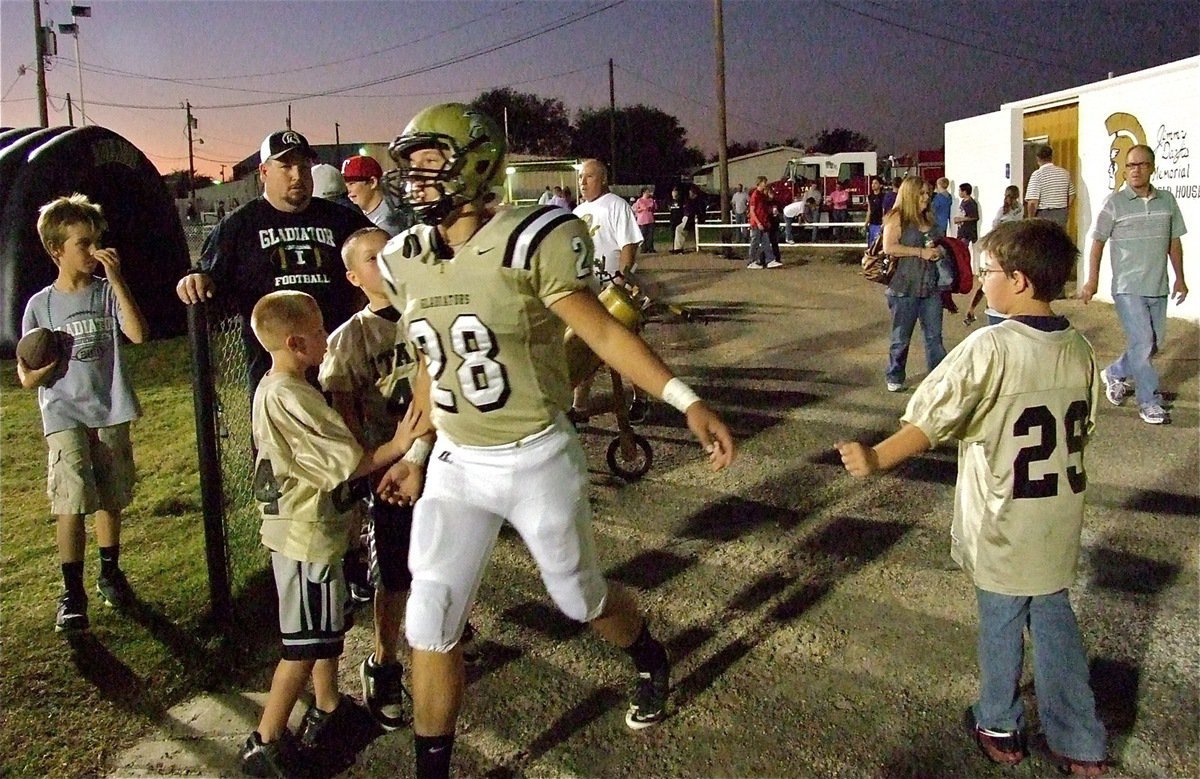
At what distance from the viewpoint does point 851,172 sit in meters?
37.3

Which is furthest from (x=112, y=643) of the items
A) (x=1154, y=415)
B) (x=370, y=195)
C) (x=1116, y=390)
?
(x=1116, y=390)

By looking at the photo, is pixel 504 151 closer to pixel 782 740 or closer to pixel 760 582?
pixel 782 740

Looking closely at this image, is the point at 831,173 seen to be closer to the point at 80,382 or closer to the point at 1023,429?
the point at 80,382

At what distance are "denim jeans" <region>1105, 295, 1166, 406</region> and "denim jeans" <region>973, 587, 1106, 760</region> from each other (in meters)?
4.73

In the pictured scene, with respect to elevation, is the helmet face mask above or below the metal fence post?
above

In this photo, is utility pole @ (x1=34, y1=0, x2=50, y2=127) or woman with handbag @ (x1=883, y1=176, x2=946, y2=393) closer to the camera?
woman with handbag @ (x1=883, y1=176, x2=946, y2=393)

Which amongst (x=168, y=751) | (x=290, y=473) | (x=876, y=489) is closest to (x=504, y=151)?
(x=290, y=473)

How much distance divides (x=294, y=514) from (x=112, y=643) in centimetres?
167

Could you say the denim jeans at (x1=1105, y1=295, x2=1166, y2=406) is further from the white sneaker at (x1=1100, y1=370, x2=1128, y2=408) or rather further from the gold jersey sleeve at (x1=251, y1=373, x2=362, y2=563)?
the gold jersey sleeve at (x1=251, y1=373, x2=362, y2=563)

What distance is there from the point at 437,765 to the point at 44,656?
7.45ft

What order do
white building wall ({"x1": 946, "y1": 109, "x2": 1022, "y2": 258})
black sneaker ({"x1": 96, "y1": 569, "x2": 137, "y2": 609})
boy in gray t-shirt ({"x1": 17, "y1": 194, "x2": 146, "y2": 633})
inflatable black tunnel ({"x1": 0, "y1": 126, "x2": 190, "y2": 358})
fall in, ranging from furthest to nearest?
white building wall ({"x1": 946, "y1": 109, "x2": 1022, "y2": 258}), inflatable black tunnel ({"x1": 0, "y1": 126, "x2": 190, "y2": 358}), black sneaker ({"x1": 96, "y1": 569, "x2": 137, "y2": 609}), boy in gray t-shirt ({"x1": 17, "y1": 194, "x2": 146, "y2": 633})

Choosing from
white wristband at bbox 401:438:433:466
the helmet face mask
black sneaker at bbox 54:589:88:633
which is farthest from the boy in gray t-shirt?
the helmet face mask

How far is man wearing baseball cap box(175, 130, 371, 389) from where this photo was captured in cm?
444

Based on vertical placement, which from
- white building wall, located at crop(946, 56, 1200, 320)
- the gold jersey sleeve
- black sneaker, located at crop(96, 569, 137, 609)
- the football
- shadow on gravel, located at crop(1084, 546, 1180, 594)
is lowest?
shadow on gravel, located at crop(1084, 546, 1180, 594)
